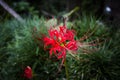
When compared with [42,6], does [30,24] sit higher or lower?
lower

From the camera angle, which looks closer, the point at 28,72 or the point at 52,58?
the point at 28,72

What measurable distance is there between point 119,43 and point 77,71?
0.89 meters

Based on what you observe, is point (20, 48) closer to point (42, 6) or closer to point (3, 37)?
point (3, 37)

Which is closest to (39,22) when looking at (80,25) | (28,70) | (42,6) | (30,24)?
(30,24)

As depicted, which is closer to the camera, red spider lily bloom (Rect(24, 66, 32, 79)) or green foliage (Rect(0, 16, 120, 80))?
green foliage (Rect(0, 16, 120, 80))

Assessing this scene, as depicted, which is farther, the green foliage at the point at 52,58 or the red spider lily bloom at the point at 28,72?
the red spider lily bloom at the point at 28,72

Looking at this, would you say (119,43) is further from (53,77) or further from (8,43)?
(8,43)

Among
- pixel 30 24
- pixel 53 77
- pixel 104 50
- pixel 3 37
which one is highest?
pixel 30 24

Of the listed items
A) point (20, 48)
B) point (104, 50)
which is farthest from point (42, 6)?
point (104, 50)

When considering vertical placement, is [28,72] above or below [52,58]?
below

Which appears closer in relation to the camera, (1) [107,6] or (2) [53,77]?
(2) [53,77]

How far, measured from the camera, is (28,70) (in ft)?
11.0

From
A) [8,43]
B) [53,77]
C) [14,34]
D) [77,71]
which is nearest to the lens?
[77,71]

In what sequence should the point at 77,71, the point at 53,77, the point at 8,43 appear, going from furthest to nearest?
the point at 8,43, the point at 53,77, the point at 77,71
